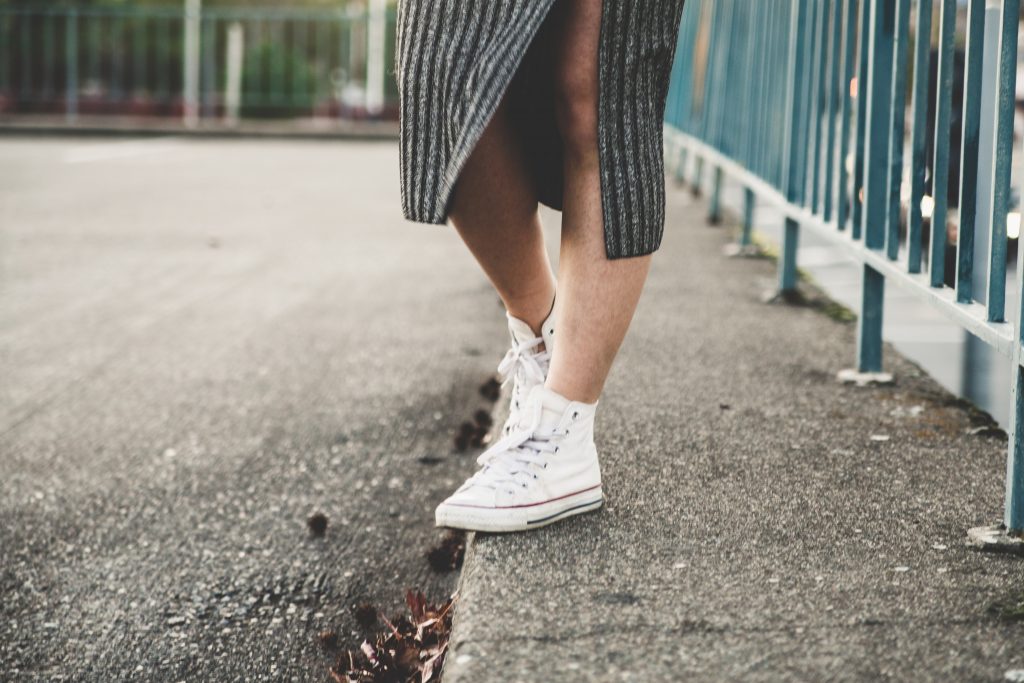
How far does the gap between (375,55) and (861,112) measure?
1676cm

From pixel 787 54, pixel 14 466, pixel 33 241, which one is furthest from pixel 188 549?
pixel 33 241

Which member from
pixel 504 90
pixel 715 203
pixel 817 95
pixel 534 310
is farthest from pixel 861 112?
pixel 715 203

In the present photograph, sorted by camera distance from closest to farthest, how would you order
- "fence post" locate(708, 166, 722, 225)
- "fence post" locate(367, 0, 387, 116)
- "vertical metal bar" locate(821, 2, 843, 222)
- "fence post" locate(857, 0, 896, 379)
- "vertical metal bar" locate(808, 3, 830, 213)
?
1. "fence post" locate(857, 0, 896, 379)
2. "vertical metal bar" locate(821, 2, 843, 222)
3. "vertical metal bar" locate(808, 3, 830, 213)
4. "fence post" locate(708, 166, 722, 225)
5. "fence post" locate(367, 0, 387, 116)

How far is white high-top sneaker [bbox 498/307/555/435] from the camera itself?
2068 millimetres

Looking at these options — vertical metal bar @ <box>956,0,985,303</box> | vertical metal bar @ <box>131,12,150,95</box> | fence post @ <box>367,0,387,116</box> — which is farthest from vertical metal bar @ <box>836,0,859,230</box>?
vertical metal bar @ <box>131,12,150,95</box>

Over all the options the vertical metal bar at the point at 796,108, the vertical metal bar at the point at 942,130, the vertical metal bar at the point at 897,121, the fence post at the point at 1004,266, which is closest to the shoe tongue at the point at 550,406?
the fence post at the point at 1004,266

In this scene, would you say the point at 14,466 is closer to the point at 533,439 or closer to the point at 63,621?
the point at 63,621

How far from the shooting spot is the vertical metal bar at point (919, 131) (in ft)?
7.63

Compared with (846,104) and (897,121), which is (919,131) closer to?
(897,121)

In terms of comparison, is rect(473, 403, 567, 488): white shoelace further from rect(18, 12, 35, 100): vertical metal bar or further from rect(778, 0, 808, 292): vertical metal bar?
rect(18, 12, 35, 100): vertical metal bar

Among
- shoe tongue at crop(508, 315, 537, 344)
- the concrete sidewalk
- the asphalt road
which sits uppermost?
shoe tongue at crop(508, 315, 537, 344)

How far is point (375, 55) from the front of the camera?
1886 centimetres

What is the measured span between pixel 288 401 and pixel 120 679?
1.53 meters

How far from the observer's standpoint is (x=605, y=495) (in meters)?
2.00
